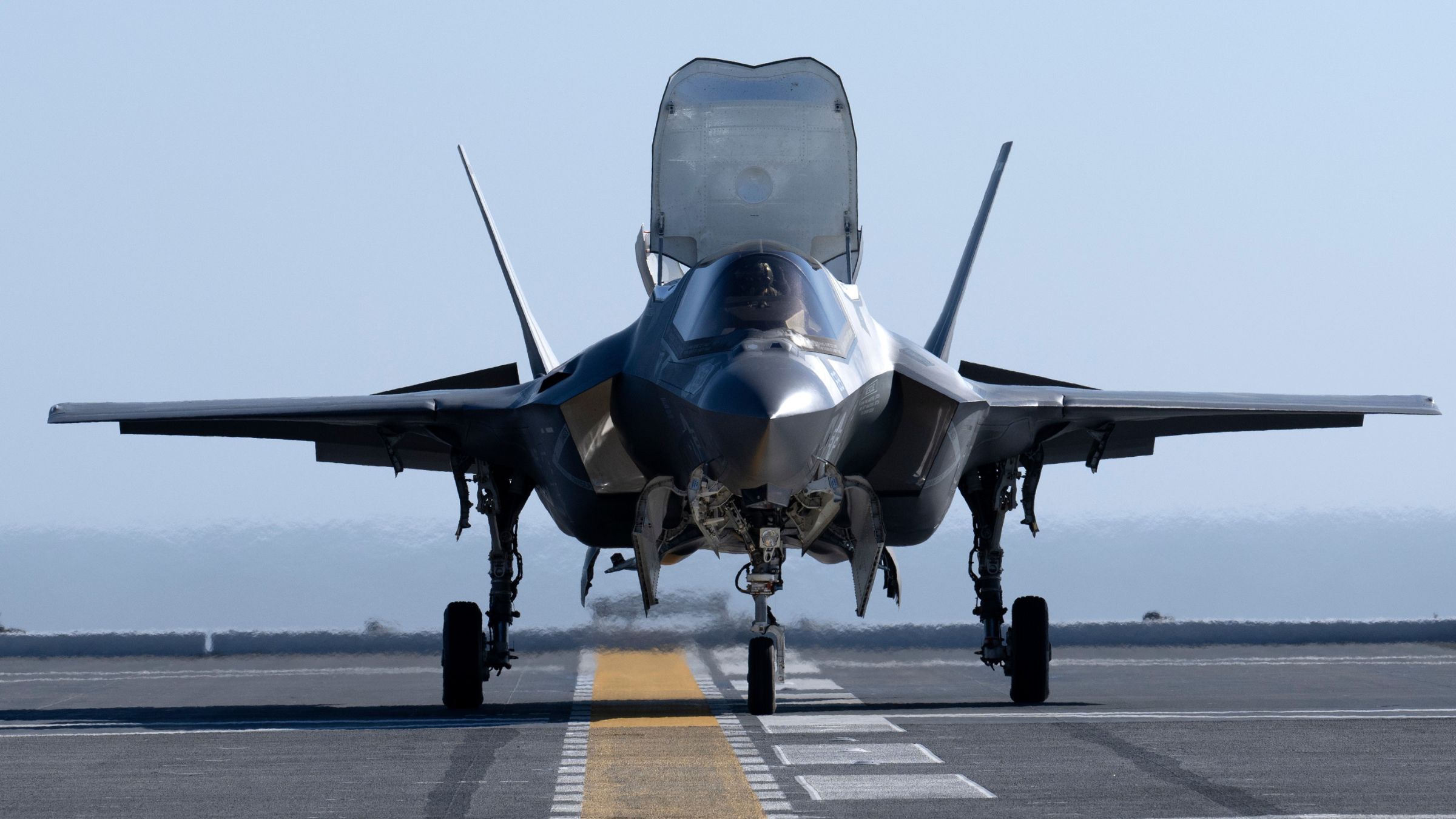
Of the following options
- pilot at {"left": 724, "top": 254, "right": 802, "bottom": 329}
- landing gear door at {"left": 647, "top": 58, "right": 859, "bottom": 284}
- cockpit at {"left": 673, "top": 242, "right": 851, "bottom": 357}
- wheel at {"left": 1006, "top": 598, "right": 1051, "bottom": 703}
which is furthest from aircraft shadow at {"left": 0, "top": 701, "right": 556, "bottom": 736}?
landing gear door at {"left": 647, "top": 58, "right": 859, "bottom": 284}

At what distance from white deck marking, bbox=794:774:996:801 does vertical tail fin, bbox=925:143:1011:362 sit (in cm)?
768

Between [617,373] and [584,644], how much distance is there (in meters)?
9.95

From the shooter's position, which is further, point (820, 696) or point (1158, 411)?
point (820, 696)

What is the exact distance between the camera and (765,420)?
33.8 feet

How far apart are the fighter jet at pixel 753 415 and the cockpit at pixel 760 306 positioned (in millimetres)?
21

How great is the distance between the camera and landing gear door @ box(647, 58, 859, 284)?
14.8 metres

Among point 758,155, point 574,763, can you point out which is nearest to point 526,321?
point 758,155

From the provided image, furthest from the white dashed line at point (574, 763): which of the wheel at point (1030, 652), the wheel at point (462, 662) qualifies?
the wheel at point (1030, 652)

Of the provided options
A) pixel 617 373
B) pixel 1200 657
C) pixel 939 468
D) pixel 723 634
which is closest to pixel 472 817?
pixel 617 373

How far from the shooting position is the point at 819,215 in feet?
49.5

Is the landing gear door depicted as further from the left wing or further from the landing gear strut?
the landing gear strut

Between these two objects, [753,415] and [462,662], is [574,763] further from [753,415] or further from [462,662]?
[462,662]

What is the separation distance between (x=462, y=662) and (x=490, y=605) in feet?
3.72

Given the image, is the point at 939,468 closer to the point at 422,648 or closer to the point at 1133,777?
the point at 1133,777
